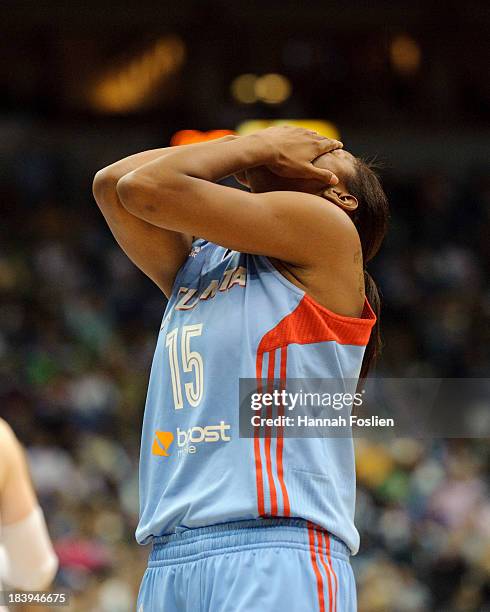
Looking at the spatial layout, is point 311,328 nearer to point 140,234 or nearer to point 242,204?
point 242,204

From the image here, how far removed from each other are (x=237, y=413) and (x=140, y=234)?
0.65 m

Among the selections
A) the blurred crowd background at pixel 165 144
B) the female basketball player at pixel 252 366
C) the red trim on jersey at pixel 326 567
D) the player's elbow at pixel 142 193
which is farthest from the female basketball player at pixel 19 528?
the blurred crowd background at pixel 165 144

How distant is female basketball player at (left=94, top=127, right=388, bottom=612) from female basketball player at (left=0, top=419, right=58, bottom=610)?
2.36 feet

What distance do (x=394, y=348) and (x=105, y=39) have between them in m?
5.30

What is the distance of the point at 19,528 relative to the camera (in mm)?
3461

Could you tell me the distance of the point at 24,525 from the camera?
347 cm

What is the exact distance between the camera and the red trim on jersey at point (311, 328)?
2.62 metres

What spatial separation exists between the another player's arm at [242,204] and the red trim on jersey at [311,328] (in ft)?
0.41

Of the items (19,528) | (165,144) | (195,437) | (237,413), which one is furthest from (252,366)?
(165,144)

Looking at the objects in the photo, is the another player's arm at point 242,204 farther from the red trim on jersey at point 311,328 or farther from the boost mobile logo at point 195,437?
the boost mobile logo at point 195,437

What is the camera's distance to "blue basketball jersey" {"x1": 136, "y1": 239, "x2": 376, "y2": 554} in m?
2.52

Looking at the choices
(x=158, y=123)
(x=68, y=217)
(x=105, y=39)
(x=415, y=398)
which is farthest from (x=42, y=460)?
(x=105, y=39)

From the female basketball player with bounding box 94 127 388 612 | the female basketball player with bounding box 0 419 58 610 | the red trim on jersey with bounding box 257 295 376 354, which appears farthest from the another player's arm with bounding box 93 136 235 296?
the female basketball player with bounding box 0 419 58 610

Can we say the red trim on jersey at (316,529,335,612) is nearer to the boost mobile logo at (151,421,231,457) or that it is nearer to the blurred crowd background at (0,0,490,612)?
the boost mobile logo at (151,421,231,457)
